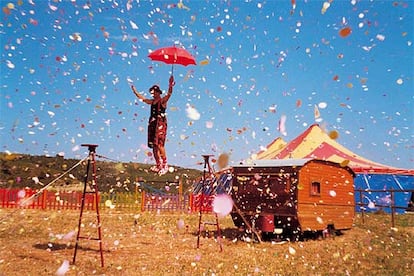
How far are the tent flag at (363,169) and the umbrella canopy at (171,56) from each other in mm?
16975

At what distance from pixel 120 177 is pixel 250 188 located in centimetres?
3281

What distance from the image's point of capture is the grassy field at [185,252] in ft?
30.5

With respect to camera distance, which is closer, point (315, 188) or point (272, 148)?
point (315, 188)

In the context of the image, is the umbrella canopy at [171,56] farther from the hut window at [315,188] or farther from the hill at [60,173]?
the hill at [60,173]

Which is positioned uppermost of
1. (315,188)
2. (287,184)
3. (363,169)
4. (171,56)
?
(171,56)

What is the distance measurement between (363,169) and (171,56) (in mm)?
19660

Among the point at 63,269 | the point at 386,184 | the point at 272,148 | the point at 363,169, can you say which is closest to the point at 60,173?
the point at 272,148

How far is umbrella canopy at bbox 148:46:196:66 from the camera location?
12578mm

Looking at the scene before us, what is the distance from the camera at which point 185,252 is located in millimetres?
11656

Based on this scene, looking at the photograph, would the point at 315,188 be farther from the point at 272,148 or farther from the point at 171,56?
the point at 272,148

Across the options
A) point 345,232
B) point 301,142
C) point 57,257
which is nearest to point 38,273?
point 57,257

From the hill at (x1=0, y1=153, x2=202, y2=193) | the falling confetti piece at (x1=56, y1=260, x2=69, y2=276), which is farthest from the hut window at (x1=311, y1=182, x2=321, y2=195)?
the hill at (x1=0, y1=153, x2=202, y2=193)

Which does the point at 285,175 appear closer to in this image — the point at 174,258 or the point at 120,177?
the point at 174,258

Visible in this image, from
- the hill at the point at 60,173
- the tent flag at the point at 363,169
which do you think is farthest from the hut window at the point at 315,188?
the hill at the point at 60,173
